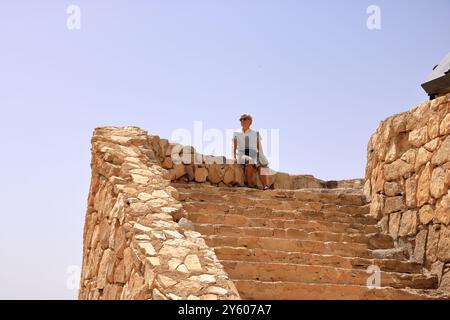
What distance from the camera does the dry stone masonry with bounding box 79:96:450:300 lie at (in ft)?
18.9

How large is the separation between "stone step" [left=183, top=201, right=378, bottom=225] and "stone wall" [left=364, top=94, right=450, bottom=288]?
31 cm

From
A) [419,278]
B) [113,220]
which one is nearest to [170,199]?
[113,220]

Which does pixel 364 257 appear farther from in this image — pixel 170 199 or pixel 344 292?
pixel 170 199

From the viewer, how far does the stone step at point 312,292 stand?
6.05 meters

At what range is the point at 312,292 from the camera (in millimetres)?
6168

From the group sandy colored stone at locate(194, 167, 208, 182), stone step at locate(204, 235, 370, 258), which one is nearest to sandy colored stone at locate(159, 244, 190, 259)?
stone step at locate(204, 235, 370, 258)

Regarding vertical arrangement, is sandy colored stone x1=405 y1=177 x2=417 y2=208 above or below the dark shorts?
below

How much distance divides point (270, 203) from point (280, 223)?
0.69m

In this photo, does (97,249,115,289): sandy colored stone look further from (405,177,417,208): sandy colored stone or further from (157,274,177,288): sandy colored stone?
(405,177,417,208): sandy colored stone

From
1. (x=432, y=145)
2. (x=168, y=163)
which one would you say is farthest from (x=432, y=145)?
(x=168, y=163)

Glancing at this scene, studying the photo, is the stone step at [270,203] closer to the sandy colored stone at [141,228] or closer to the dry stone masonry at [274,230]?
the dry stone masonry at [274,230]

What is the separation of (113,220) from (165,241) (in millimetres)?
1153

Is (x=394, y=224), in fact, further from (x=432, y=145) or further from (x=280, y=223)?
(x=280, y=223)
